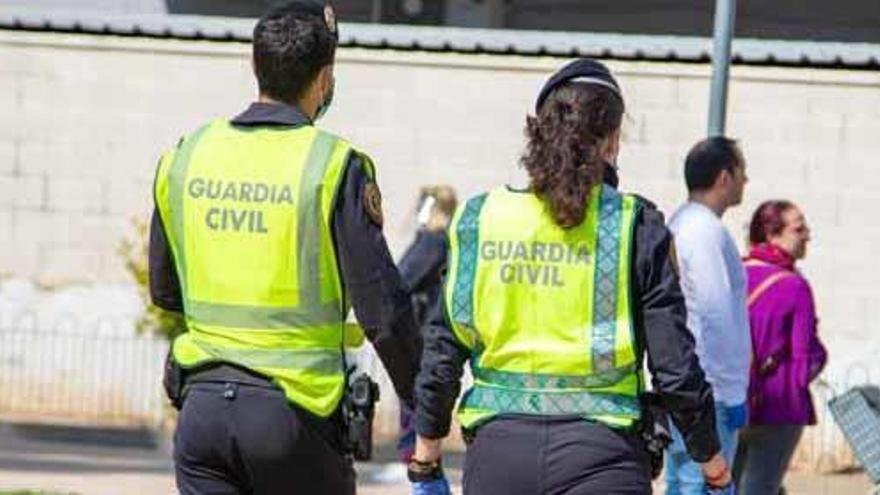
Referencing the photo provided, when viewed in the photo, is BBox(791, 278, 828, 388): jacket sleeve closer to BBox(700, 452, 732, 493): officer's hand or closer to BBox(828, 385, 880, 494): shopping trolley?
BBox(828, 385, 880, 494): shopping trolley

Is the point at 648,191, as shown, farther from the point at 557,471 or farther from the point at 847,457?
the point at 557,471

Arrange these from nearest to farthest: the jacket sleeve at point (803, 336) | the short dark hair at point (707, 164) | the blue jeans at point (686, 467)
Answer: the blue jeans at point (686, 467), the short dark hair at point (707, 164), the jacket sleeve at point (803, 336)

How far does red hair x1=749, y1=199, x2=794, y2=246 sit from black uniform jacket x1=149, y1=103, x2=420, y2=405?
486 centimetres

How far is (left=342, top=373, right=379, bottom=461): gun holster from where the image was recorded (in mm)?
5945

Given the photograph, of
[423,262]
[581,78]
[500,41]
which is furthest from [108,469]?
[581,78]

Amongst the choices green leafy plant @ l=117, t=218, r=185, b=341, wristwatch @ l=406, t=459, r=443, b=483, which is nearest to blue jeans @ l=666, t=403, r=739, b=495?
wristwatch @ l=406, t=459, r=443, b=483

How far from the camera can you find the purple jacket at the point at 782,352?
10.3 metres

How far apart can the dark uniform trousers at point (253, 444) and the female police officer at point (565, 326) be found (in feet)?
1.19

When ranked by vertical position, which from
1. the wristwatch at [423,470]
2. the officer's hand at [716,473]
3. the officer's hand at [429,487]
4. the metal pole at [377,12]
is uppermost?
the metal pole at [377,12]

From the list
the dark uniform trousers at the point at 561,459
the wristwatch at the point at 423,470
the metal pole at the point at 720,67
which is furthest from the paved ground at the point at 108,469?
the dark uniform trousers at the point at 561,459

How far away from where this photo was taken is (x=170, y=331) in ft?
61.5

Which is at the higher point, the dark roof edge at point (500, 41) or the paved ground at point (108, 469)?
the dark roof edge at point (500, 41)

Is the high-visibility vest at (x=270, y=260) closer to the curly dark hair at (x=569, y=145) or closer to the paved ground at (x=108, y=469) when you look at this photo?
the curly dark hair at (x=569, y=145)

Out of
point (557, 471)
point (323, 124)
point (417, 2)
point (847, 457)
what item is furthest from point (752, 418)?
point (417, 2)
